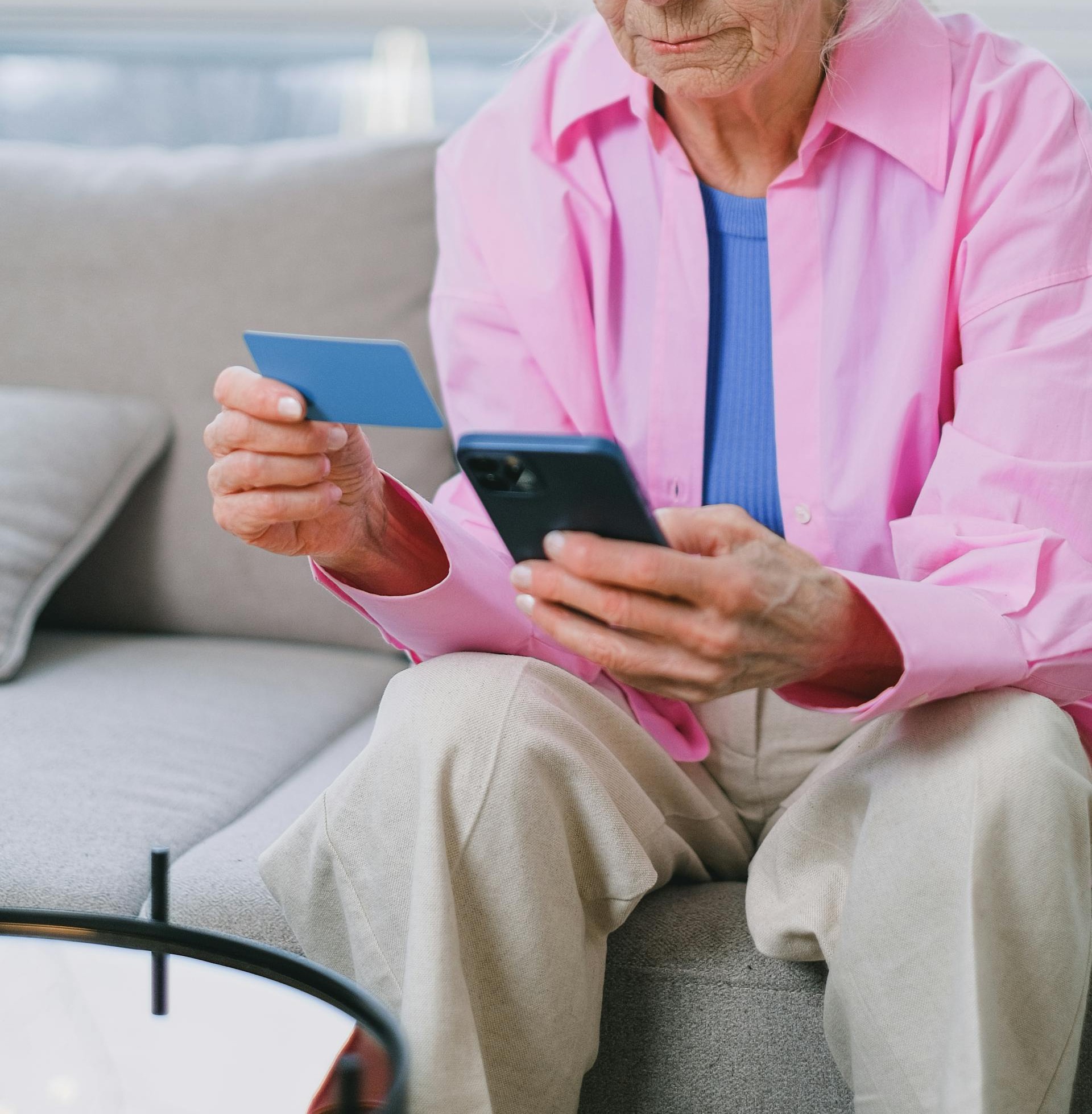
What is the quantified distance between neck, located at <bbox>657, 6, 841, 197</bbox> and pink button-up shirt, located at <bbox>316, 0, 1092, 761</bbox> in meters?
0.03

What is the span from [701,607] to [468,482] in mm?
382

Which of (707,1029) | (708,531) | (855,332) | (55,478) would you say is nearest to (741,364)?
(855,332)

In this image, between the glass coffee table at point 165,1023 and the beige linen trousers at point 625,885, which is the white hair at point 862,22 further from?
the glass coffee table at point 165,1023

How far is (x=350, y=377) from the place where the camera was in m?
0.77

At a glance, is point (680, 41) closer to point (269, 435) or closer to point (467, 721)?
point (269, 435)

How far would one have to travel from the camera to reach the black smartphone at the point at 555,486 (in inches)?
26.7

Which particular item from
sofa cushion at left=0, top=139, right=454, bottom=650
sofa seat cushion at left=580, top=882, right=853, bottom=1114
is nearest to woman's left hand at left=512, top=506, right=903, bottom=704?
sofa seat cushion at left=580, top=882, right=853, bottom=1114

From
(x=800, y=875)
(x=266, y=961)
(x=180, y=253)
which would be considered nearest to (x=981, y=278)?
(x=800, y=875)

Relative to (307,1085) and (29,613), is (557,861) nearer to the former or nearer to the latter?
(307,1085)

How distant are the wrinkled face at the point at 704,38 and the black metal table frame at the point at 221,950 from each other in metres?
0.71

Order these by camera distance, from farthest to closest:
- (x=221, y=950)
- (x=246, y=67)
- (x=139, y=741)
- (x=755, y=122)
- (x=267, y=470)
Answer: (x=246, y=67)
(x=139, y=741)
(x=755, y=122)
(x=267, y=470)
(x=221, y=950)

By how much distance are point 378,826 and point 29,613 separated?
743 mm

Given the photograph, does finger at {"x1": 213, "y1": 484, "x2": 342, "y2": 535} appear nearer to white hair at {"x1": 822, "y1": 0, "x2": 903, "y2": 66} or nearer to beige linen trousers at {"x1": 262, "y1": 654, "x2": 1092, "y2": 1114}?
beige linen trousers at {"x1": 262, "y1": 654, "x2": 1092, "y2": 1114}

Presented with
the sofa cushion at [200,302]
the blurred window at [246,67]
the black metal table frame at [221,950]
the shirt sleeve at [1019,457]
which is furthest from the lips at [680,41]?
the blurred window at [246,67]
